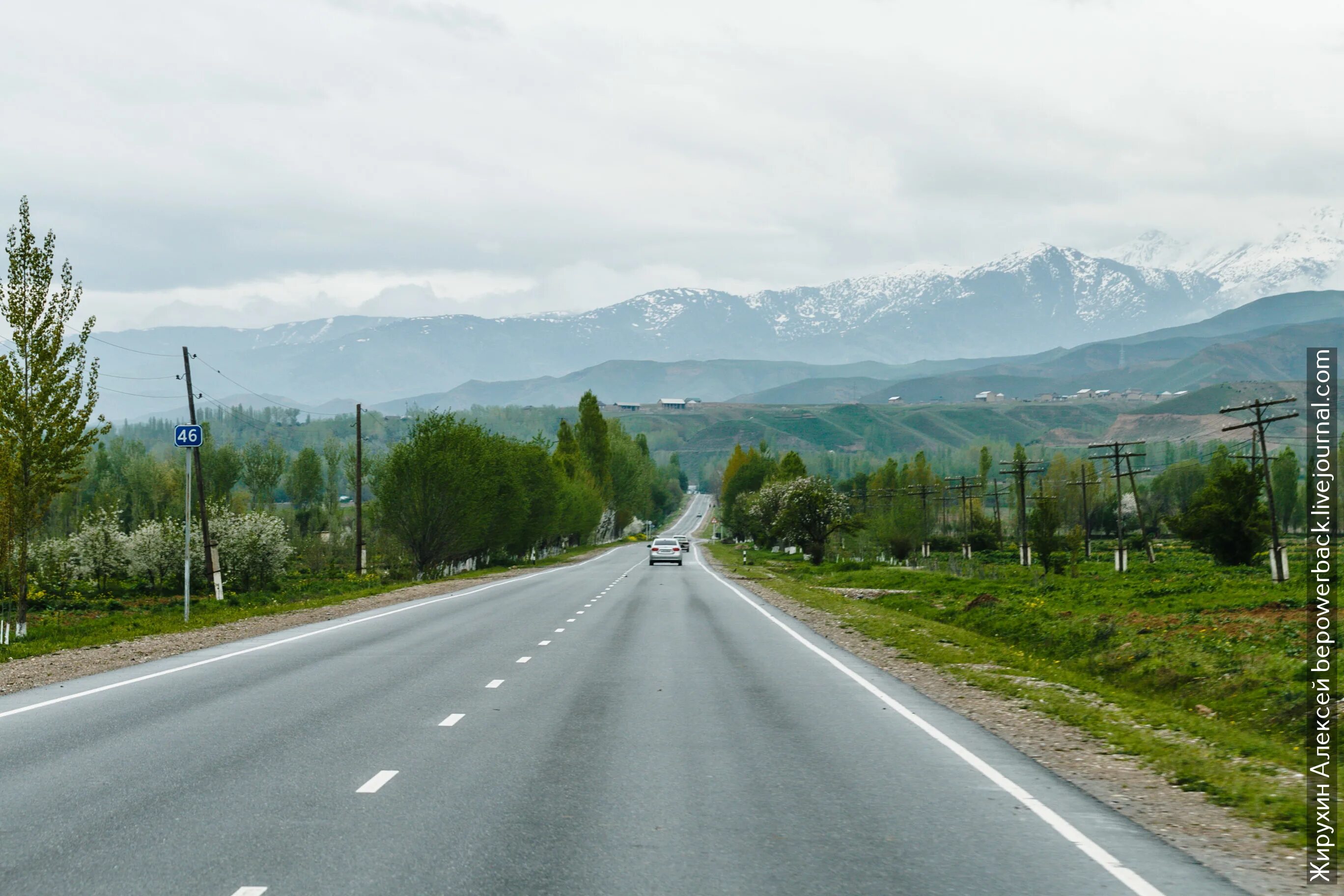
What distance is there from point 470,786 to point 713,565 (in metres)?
63.3

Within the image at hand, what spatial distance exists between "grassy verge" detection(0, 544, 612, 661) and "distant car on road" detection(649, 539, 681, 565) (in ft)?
34.8

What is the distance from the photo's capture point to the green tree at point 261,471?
13762 centimetres

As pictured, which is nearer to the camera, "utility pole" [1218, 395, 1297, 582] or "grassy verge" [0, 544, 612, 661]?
"grassy verge" [0, 544, 612, 661]

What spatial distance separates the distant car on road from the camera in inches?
2707

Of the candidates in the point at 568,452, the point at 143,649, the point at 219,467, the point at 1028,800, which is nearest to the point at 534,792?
the point at 1028,800

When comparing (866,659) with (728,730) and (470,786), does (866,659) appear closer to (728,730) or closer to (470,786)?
(728,730)

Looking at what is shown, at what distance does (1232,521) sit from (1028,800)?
51622 mm

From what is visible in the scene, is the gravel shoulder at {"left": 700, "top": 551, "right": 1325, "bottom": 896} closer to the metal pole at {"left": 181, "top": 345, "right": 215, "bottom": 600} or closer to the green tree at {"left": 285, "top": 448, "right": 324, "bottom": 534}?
the metal pole at {"left": 181, "top": 345, "right": 215, "bottom": 600}

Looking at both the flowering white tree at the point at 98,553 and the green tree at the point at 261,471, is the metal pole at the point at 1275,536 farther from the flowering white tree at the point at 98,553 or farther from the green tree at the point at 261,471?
the green tree at the point at 261,471

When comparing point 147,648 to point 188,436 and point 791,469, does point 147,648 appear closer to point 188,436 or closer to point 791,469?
point 188,436

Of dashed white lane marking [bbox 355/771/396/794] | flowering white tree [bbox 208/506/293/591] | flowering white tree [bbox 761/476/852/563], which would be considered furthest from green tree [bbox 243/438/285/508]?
dashed white lane marking [bbox 355/771/396/794]

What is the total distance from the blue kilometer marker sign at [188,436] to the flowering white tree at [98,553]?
1241 inches

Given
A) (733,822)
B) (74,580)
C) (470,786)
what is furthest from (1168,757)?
(74,580)

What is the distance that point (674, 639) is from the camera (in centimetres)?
2192
